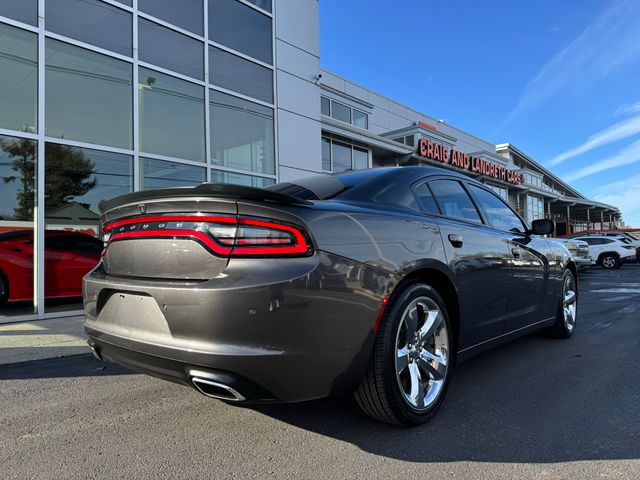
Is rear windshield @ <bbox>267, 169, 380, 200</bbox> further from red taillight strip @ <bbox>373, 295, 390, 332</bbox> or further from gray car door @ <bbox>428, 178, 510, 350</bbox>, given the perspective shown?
red taillight strip @ <bbox>373, 295, 390, 332</bbox>

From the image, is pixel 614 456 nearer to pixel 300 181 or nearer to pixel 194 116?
pixel 300 181

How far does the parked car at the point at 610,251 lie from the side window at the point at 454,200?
18879mm

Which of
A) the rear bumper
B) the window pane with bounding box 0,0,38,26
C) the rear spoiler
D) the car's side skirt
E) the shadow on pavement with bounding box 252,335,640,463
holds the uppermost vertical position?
the window pane with bounding box 0,0,38,26

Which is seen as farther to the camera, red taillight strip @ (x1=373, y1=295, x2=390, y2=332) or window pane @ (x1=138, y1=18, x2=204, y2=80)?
window pane @ (x1=138, y1=18, x2=204, y2=80)

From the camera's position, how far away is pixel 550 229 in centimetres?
430

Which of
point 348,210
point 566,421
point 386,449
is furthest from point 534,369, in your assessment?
point 348,210

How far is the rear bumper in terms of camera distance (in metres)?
1.94

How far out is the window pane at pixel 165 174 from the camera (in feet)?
25.7

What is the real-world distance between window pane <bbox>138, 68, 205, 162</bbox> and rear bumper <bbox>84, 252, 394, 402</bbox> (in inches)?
254

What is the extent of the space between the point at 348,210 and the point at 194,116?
719 centimetres

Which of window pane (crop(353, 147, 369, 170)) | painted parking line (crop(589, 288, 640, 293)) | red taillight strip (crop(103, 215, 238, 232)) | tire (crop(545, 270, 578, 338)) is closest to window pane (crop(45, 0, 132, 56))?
red taillight strip (crop(103, 215, 238, 232))

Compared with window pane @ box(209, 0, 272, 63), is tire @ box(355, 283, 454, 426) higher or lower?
lower

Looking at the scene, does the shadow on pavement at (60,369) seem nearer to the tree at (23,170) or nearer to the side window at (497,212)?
the side window at (497,212)

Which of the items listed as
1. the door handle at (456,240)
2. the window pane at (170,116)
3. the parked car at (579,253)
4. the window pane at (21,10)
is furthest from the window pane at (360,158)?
the door handle at (456,240)
